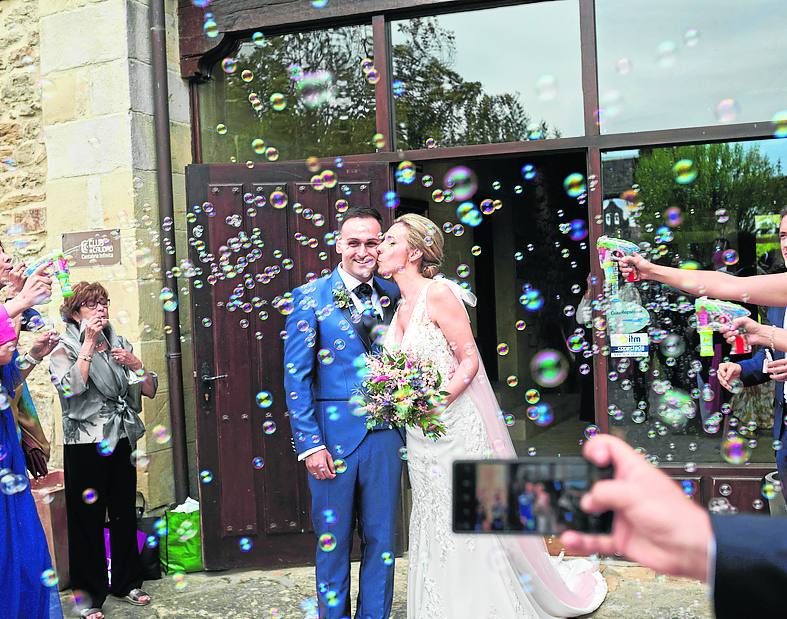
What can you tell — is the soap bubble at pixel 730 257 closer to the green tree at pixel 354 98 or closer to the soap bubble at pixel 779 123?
the soap bubble at pixel 779 123

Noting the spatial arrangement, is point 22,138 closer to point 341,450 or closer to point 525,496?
point 341,450

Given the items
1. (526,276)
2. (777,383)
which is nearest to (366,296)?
(777,383)

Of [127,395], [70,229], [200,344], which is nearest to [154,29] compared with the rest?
[70,229]

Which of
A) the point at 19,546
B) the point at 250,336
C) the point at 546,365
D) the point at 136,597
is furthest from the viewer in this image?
the point at 546,365

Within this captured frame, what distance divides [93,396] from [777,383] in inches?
153

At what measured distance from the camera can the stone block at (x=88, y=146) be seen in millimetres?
5781

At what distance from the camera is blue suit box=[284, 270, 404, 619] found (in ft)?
13.2

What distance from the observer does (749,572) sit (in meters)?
1.02

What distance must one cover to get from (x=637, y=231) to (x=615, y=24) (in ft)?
4.68

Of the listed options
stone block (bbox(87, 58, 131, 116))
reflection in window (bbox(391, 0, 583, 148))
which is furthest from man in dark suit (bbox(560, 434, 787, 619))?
stone block (bbox(87, 58, 131, 116))

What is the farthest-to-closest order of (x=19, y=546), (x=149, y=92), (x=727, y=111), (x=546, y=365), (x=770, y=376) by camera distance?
(x=546, y=365), (x=149, y=92), (x=727, y=111), (x=19, y=546), (x=770, y=376)

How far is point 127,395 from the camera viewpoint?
503 centimetres

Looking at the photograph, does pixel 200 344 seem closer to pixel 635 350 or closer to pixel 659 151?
pixel 635 350

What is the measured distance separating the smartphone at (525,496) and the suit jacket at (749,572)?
0.15 metres
